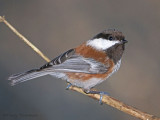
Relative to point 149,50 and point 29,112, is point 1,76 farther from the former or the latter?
point 149,50

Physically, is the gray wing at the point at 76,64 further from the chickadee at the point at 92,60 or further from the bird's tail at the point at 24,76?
the bird's tail at the point at 24,76

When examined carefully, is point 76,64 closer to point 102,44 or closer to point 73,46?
point 102,44

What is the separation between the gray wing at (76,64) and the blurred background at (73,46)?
0.85m

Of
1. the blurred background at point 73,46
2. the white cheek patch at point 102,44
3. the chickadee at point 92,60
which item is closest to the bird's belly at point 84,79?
the chickadee at point 92,60

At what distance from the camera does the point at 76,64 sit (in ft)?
8.84

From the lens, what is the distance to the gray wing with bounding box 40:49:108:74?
263 centimetres

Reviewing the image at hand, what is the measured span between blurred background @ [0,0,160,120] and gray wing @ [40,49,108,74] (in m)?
0.85

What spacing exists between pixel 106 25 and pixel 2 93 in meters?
1.87

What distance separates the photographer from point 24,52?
4582 millimetres

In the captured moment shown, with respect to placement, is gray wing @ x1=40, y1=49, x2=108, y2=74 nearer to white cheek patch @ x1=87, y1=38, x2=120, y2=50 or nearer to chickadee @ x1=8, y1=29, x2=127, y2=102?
chickadee @ x1=8, y1=29, x2=127, y2=102

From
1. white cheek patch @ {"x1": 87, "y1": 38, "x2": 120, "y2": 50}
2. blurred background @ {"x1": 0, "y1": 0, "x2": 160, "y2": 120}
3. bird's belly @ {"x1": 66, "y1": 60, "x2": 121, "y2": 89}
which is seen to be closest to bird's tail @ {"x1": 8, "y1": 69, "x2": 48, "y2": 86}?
bird's belly @ {"x1": 66, "y1": 60, "x2": 121, "y2": 89}

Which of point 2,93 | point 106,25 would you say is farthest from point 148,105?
point 2,93

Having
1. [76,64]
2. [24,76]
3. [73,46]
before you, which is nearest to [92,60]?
[76,64]

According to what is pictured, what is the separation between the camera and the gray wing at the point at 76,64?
8.63 ft
